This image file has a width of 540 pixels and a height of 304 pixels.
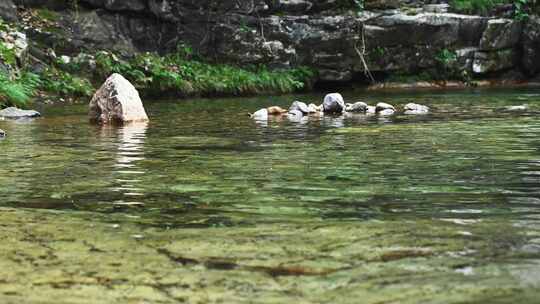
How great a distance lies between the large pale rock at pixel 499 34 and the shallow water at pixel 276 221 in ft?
58.9

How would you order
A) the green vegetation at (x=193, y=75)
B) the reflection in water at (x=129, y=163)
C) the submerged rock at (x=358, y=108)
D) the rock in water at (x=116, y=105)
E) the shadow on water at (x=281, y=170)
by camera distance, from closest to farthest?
the shadow on water at (x=281, y=170) → the reflection in water at (x=129, y=163) → the rock in water at (x=116, y=105) → the submerged rock at (x=358, y=108) → the green vegetation at (x=193, y=75)

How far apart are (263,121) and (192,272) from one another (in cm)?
780

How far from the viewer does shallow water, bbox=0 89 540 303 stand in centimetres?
220

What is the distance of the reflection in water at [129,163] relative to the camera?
4.05 m

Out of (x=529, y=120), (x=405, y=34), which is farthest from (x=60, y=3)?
(x=529, y=120)

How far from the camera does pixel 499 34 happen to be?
77.6ft

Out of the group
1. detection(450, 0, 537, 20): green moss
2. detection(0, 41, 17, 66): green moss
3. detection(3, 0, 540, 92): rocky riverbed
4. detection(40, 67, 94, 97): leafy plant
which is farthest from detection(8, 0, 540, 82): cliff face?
detection(0, 41, 17, 66): green moss

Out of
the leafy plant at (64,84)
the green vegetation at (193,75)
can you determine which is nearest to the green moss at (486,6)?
the green vegetation at (193,75)

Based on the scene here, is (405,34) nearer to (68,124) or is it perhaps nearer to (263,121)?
(263,121)

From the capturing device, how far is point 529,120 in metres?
9.06

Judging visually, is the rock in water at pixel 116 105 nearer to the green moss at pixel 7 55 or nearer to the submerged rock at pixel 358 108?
the submerged rock at pixel 358 108

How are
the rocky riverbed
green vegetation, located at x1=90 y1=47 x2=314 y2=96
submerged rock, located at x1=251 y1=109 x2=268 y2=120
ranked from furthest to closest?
the rocky riverbed
green vegetation, located at x1=90 y1=47 x2=314 y2=96
submerged rock, located at x1=251 y1=109 x2=268 y2=120

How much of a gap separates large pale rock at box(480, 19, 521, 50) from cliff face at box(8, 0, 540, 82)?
0.04m

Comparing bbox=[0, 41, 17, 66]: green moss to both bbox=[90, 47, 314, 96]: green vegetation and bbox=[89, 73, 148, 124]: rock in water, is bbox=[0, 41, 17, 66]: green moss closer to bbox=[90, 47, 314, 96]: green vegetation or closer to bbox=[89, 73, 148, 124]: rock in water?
bbox=[90, 47, 314, 96]: green vegetation
